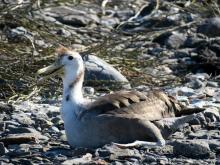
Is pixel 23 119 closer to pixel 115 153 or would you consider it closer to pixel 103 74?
pixel 115 153

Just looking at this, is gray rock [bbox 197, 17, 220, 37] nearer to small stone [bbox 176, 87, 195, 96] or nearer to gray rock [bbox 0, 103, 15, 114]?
small stone [bbox 176, 87, 195, 96]

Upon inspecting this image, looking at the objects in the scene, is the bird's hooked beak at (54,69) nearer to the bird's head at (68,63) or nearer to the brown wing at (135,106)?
the bird's head at (68,63)

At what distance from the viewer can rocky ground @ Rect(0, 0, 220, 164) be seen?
9078 millimetres

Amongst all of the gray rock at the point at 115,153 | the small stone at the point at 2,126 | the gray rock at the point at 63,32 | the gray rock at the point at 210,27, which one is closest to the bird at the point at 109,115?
the gray rock at the point at 115,153

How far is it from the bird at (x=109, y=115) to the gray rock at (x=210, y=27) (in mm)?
6485

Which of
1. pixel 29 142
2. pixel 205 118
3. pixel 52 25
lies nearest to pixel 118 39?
pixel 52 25

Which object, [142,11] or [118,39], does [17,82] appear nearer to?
[118,39]

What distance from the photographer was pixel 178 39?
1599cm

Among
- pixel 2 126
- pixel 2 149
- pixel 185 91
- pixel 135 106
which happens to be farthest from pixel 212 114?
pixel 2 149

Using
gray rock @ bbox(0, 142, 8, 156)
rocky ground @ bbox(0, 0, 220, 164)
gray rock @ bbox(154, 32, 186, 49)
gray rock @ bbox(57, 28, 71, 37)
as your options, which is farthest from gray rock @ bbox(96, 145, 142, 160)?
gray rock @ bbox(154, 32, 186, 49)

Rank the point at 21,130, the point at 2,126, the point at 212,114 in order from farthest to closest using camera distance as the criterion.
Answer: the point at 212,114, the point at 2,126, the point at 21,130

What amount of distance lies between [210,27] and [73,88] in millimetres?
7067

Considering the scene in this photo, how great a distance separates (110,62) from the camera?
14078 mm

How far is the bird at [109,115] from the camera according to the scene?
30.5 ft
